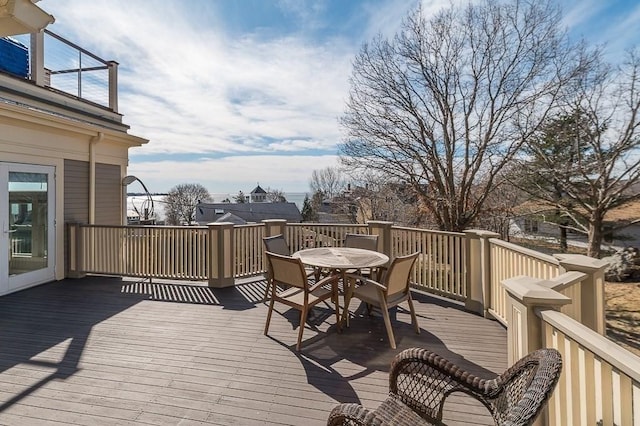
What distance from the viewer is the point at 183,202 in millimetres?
33812

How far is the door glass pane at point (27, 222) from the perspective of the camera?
5273mm

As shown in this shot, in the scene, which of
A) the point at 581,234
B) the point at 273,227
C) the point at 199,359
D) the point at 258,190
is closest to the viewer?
the point at 199,359

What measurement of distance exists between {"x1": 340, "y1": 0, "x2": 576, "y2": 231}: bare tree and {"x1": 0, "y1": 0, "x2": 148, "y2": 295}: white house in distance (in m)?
7.22

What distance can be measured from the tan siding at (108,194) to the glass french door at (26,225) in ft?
3.47

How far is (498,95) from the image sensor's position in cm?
984

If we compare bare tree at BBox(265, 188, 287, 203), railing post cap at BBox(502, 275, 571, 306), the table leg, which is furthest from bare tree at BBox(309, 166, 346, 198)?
railing post cap at BBox(502, 275, 571, 306)

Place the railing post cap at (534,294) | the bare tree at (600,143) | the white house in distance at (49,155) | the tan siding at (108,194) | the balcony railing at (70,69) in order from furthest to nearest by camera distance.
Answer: the bare tree at (600,143) < the tan siding at (108,194) < the balcony railing at (70,69) < the white house in distance at (49,155) < the railing post cap at (534,294)

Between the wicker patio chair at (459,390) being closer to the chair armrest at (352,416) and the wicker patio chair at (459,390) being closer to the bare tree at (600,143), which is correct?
the chair armrest at (352,416)

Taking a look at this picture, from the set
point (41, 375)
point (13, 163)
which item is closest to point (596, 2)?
point (41, 375)

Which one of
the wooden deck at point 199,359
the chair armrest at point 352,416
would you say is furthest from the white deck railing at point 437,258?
the chair armrest at point 352,416

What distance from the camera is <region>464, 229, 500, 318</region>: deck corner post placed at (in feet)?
13.7

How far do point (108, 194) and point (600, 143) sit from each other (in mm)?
12344

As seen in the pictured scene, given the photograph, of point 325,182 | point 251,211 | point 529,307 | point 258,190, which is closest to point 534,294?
point 529,307

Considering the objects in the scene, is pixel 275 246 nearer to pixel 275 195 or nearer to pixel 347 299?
pixel 347 299
